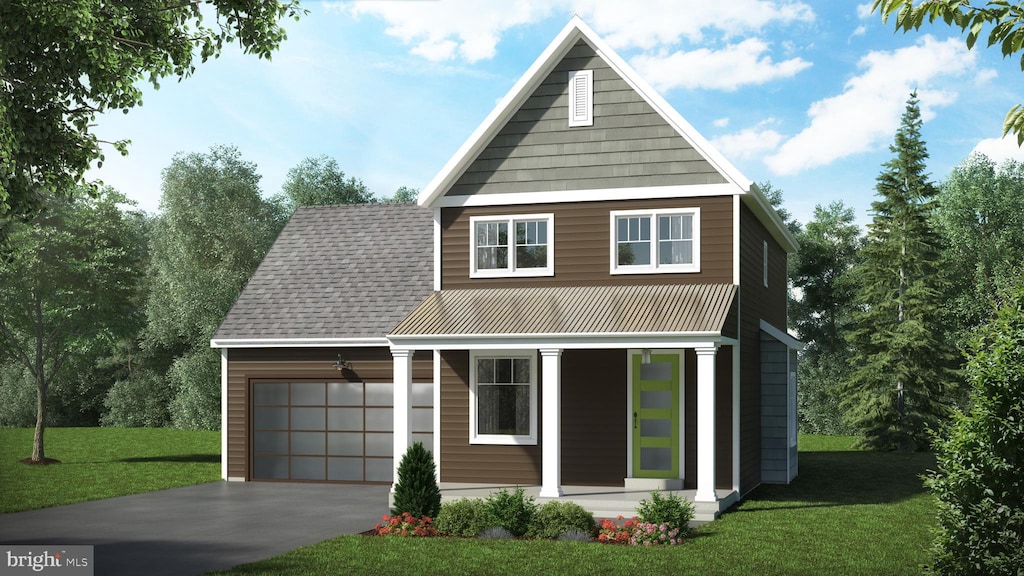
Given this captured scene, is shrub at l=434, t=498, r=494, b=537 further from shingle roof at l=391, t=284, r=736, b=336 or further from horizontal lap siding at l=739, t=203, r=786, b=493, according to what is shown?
horizontal lap siding at l=739, t=203, r=786, b=493

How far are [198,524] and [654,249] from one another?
8.93m

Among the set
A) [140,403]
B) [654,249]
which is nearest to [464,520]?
[654,249]

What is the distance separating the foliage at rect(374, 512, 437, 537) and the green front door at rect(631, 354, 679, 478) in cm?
510

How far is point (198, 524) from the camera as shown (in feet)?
49.5

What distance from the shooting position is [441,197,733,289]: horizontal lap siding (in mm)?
18109

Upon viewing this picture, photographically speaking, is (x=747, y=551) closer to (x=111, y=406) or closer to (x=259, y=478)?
(x=259, y=478)

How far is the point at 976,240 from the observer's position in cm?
4191

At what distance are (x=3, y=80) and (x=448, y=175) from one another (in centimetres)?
Answer: 769

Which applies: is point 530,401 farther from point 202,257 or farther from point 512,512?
point 202,257

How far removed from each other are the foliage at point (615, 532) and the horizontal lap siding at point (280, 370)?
6.90 meters

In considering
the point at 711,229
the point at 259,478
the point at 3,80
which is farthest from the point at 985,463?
the point at 259,478

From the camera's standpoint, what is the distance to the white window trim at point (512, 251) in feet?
62.3

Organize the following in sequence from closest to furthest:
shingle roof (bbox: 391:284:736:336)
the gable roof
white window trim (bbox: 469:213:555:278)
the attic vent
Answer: shingle roof (bbox: 391:284:736:336) → the gable roof → the attic vent → white window trim (bbox: 469:213:555:278)

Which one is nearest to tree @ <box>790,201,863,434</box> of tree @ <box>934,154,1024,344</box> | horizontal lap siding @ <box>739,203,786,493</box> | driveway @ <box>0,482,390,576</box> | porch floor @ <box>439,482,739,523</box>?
tree @ <box>934,154,1024,344</box>
